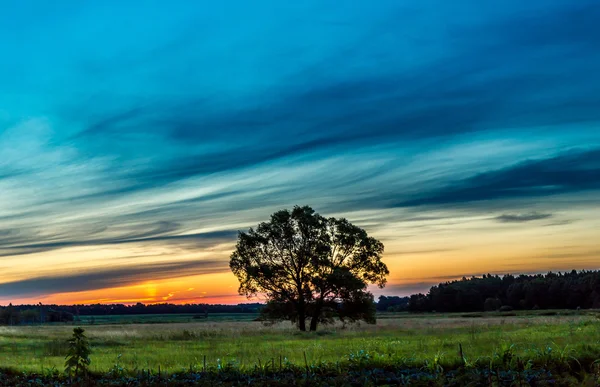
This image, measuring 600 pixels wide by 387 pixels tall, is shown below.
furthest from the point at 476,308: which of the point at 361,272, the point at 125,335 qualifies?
the point at 125,335

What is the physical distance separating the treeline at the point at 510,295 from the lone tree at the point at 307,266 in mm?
65499

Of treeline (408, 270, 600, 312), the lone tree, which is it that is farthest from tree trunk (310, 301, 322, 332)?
treeline (408, 270, 600, 312)

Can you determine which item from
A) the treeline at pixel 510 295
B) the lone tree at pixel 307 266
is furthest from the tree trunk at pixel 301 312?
the treeline at pixel 510 295

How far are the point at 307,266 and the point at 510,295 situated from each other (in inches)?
3203

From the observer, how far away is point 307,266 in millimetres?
58875

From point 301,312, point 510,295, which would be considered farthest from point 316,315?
point 510,295

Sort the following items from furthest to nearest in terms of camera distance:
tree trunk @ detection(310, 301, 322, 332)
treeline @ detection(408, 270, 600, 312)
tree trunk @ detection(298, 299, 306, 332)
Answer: treeline @ detection(408, 270, 600, 312) < tree trunk @ detection(298, 299, 306, 332) < tree trunk @ detection(310, 301, 322, 332)

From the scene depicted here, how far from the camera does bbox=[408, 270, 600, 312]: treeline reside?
116188 mm

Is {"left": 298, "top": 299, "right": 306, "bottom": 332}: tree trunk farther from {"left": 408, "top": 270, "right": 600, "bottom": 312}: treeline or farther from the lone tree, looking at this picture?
{"left": 408, "top": 270, "right": 600, "bottom": 312}: treeline

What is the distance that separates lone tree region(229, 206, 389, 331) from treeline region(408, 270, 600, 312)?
65.5 meters

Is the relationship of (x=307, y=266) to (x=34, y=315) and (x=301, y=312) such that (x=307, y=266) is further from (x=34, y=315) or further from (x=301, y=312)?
(x=34, y=315)

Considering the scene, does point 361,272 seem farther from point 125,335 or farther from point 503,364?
point 503,364

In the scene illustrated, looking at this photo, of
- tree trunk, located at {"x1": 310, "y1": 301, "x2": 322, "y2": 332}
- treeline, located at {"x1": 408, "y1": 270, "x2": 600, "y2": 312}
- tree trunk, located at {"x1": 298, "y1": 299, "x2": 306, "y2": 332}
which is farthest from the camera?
treeline, located at {"x1": 408, "y1": 270, "x2": 600, "y2": 312}

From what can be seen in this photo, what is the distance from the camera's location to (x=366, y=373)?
49.2ft
